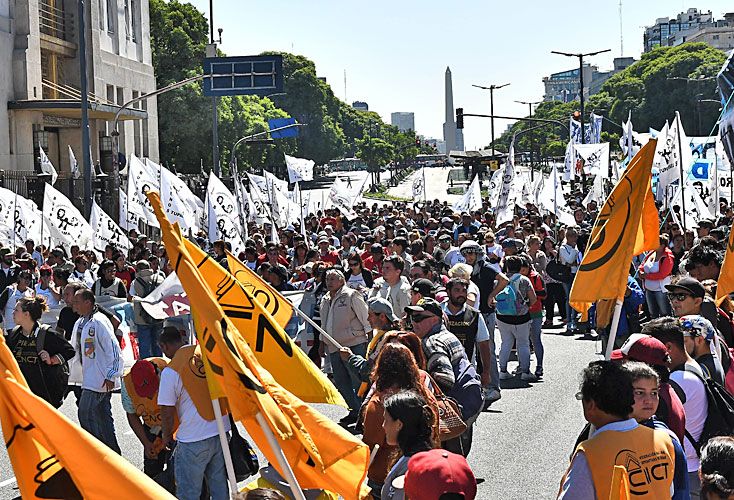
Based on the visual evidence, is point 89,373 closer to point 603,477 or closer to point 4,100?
point 603,477

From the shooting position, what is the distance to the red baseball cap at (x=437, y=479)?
4.89 metres

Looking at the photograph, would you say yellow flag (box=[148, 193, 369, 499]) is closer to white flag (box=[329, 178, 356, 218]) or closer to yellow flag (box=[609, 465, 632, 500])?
yellow flag (box=[609, 465, 632, 500])

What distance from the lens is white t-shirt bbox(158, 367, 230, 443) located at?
7336mm

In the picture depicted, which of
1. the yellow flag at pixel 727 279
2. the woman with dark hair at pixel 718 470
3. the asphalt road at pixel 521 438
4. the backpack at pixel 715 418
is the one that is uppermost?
the yellow flag at pixel 727 279

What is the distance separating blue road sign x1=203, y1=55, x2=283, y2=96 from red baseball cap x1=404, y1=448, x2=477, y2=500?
102 ft

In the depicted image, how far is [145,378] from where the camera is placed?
26.1ft

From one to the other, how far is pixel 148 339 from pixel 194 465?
7.43 meters

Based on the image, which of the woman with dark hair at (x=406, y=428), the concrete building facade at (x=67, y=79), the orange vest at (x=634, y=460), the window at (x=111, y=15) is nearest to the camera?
the orange vest at (x=634, y=460)

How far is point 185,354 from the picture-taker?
24.4 feet

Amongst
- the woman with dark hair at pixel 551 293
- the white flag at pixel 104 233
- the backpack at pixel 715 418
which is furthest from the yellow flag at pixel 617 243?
the white flag at pixel 104 233

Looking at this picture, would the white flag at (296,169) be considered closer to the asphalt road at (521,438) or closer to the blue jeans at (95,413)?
the asphalt road at (521,438)

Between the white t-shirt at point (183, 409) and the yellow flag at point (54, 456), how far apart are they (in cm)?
292

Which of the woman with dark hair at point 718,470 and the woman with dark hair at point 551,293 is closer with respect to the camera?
the woman with dark hair at point 718,470

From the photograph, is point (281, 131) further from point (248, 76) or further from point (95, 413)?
point (95, 413)
